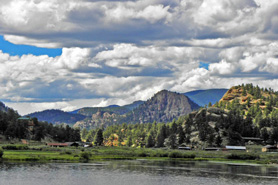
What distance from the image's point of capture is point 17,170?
128 meters

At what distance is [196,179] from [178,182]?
30.0ft

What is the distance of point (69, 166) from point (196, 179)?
50.9 metres

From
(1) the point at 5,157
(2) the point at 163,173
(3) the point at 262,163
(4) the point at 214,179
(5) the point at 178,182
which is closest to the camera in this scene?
(5) the point at 178,182

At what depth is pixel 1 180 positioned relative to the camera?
107812mm

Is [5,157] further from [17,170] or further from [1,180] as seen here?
[1,180]

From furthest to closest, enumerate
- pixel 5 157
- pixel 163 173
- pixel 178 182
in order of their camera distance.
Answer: pixel 5 157, pixel 163 173, pixel 178 182

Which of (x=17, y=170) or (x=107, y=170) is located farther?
(x=107, y=170)

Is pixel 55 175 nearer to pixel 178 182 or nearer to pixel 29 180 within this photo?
pixel 29 180

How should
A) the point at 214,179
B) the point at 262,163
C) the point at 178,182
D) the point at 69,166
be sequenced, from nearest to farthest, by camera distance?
the point at 178,182
the point at 214,179
the point at 69,166
the point at 262,163

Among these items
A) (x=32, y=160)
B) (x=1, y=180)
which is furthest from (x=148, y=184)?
(x=32, y=160)

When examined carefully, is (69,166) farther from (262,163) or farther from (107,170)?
(262,163)

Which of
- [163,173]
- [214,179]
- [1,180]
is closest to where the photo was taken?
[1,180]

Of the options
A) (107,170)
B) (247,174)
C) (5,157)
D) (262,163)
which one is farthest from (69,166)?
(262,163)

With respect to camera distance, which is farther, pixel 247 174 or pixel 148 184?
pixel 247 174
